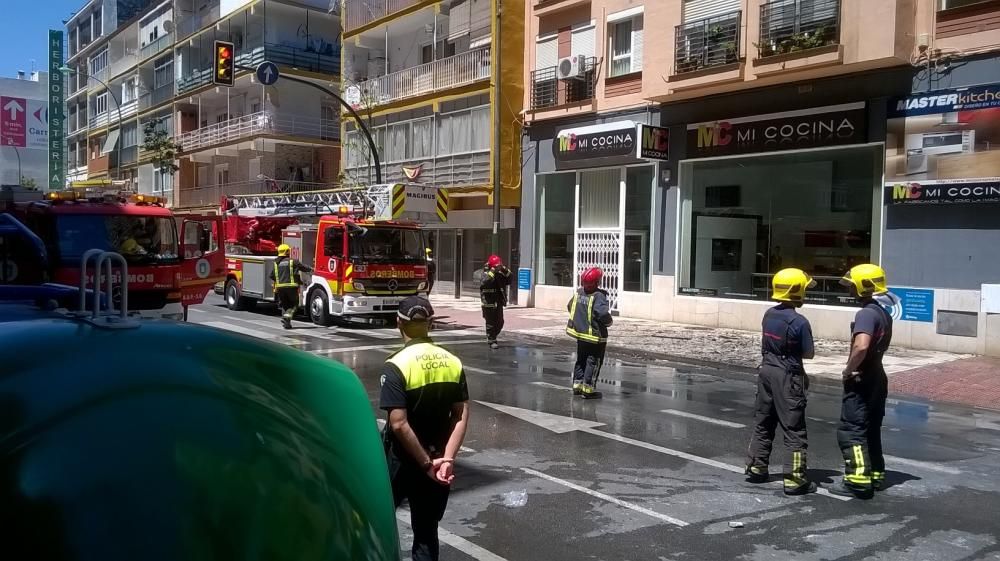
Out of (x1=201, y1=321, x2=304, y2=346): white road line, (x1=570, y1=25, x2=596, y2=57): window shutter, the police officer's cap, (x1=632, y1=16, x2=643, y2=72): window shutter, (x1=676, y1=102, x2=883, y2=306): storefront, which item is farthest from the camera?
(x1=570, y1=25, x2=596, y2=57): window shutter

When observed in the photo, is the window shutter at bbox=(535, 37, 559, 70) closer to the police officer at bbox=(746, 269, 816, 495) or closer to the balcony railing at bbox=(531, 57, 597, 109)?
the balcony railing at bbox=(531, 57, 597, 109)

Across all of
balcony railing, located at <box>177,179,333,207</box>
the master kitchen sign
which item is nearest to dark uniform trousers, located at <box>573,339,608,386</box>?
the master kitchen sign

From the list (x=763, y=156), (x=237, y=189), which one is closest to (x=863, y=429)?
(x=763, y=156)

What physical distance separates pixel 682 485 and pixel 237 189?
36.6m

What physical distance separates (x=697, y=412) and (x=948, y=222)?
8457 mm

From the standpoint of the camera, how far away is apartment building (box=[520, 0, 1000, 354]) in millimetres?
14977

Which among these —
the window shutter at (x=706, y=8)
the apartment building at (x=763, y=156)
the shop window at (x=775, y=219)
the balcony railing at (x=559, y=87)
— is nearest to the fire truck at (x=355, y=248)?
the apartment building at (x=763, y=156)

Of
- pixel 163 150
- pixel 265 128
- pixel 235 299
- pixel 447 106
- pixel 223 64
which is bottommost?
pixel 235 299

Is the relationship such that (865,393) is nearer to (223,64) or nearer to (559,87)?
(223,64)

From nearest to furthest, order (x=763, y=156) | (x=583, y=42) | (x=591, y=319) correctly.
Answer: (x=591, y=319) → (x=763, y=156) → (x=583, y=42)

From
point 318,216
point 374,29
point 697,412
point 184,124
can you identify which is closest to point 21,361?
point 697,412

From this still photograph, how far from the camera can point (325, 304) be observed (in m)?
18.4

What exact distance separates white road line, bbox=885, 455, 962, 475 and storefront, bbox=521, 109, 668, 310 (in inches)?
513

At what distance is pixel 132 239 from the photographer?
12.2 meters
